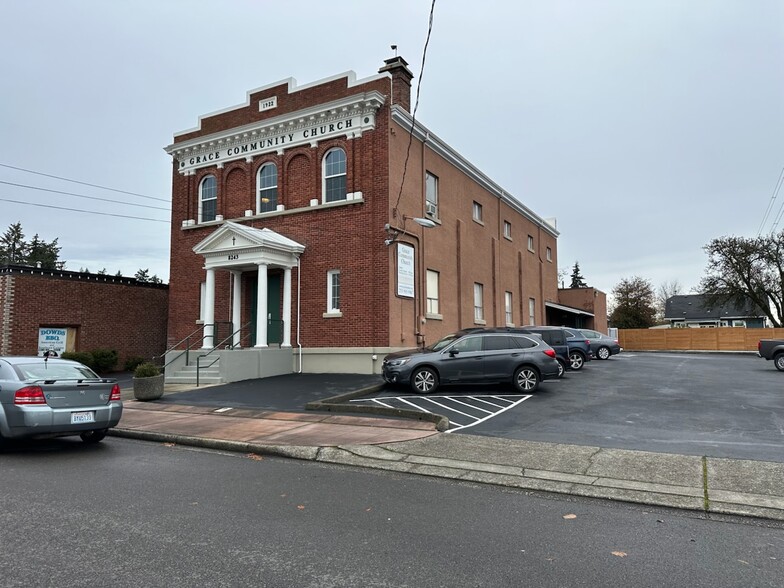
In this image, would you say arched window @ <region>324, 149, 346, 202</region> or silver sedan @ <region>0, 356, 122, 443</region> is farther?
arched window @ <region>324, 149, 346, 202</region>

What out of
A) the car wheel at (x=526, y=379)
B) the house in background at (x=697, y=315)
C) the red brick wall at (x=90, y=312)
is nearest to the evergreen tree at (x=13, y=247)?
the red brick wall at (x=90, y=312)

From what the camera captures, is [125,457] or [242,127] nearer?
[125,457]

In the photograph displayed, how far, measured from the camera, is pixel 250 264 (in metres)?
18.7

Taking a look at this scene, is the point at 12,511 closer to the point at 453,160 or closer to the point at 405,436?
the point at 405,436

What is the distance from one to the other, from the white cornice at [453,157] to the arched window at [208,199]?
803 cm

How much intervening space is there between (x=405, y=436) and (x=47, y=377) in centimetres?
565

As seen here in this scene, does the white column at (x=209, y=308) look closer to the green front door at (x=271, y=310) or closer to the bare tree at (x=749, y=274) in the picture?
the green front door at (x=271, y=310)

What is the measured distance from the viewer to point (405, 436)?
896 cm

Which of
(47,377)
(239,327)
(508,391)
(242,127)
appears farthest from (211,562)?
(242,127)

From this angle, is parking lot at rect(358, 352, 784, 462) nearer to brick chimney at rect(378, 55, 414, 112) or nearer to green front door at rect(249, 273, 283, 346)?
green front door at rect(249, 273, 283, 346)

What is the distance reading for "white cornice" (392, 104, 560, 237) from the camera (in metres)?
18.7

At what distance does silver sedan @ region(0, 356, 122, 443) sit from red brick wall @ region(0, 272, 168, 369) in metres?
13.8

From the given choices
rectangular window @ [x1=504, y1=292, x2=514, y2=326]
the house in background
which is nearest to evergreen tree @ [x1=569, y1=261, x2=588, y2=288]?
the house in background

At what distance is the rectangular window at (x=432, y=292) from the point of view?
20469 millimetres
